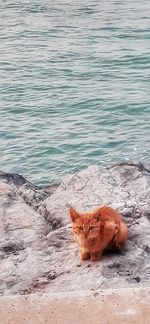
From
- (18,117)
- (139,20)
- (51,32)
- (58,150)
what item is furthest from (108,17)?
(58,150)

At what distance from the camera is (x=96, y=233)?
25.3 feet

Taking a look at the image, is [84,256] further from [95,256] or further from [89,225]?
[89,225]

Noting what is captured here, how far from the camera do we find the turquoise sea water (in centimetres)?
1334

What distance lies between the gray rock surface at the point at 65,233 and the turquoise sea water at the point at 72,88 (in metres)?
1.88

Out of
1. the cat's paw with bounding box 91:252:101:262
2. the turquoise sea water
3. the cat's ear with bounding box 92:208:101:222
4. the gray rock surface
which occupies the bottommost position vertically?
the turquoise sea water

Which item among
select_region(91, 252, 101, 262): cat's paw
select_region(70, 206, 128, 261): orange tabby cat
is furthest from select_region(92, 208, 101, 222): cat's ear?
select_region(91, 252, 101, 262): cat's paw

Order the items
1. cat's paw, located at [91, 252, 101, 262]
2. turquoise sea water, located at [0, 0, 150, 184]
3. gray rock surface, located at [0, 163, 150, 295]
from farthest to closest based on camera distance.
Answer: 1. turquoise sea water, located at [0, 0, 150, 184]
2. cat's paw, located at [91, 252, 101, 262]
3. gray rock surface, located at [0, 163, 150, 295]

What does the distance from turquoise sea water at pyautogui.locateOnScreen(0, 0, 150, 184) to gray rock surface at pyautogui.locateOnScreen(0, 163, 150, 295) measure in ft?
6.16

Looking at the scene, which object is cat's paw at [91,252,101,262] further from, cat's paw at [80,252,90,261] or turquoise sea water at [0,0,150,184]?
turquoise sea water at [0,0,150,184]

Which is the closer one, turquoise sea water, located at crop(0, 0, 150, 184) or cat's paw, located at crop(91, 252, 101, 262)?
cat's paw, located at crop(91, 252, 101, 262)

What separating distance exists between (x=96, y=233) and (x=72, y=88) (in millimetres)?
9830

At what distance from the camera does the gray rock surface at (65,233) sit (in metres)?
7.24

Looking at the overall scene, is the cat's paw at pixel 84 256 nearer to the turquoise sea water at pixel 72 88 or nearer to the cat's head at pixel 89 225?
the cat's head at pixel 89 225

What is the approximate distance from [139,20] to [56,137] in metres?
11.4
